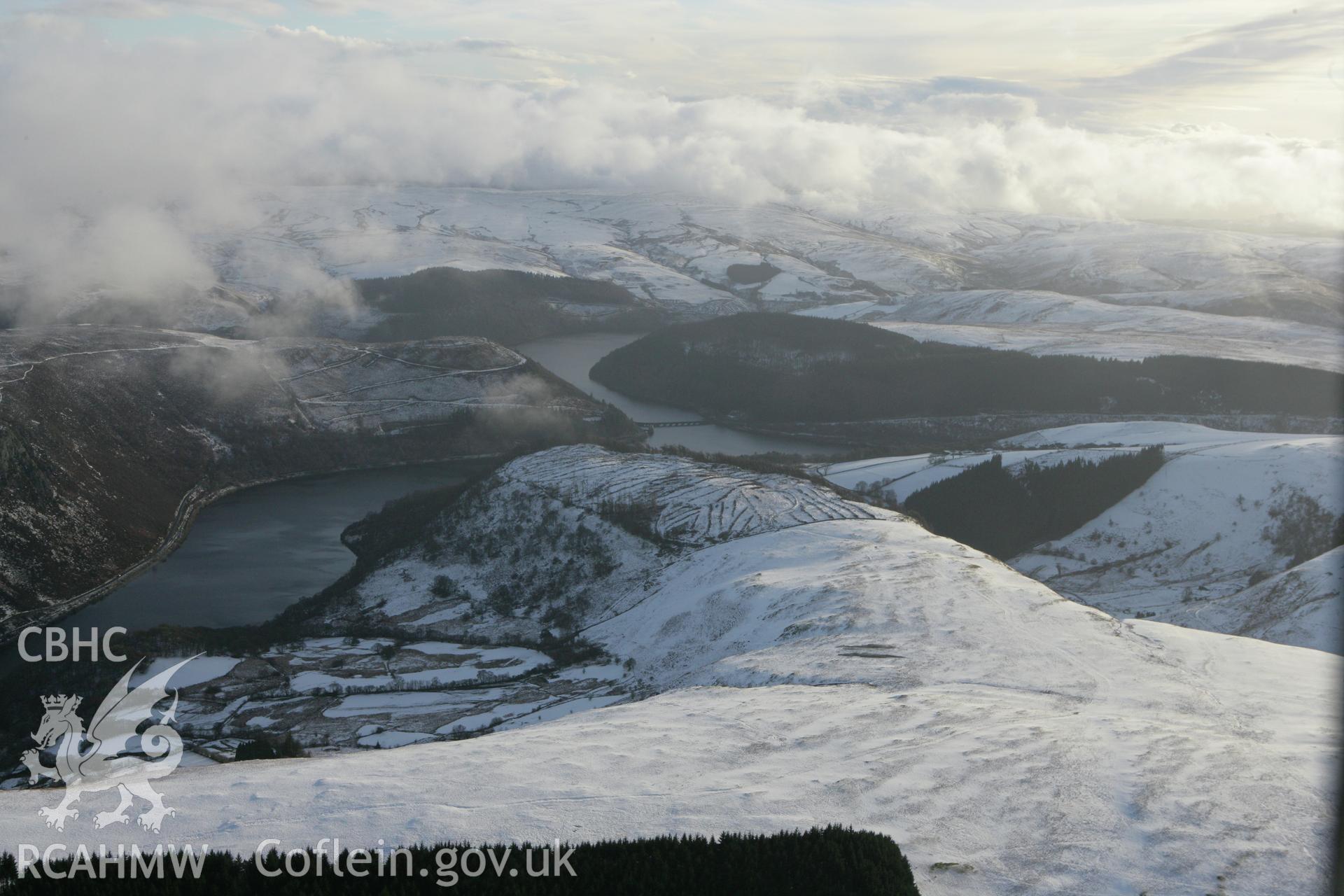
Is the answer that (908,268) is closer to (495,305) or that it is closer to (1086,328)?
(1086,328)

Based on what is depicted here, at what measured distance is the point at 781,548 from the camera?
39.6 metres

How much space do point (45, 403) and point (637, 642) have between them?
143ft

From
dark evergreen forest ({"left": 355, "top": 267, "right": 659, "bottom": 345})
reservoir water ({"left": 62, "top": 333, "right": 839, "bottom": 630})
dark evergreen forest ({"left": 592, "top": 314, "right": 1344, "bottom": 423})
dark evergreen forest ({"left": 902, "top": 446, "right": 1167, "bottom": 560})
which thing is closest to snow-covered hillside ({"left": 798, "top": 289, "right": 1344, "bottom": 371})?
dark evergreen forest ({"left": 592, "top": 314, "right": 1344, "bottom": 423})

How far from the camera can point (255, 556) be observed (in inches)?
1998

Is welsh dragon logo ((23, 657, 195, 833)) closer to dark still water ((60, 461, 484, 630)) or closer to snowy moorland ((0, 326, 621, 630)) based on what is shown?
dark still water ((60, 461, 484, 630))

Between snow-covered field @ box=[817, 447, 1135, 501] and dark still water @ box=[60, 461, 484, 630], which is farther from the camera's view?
snow-covered field @ box=[817, 447, 1135, 501]

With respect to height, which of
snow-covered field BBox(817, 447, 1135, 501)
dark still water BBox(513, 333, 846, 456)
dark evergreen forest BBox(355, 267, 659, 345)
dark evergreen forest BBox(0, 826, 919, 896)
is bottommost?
dark still water BBox(513, 333, 846, 456)

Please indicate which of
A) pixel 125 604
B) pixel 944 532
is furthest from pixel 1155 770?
pixel 125 604

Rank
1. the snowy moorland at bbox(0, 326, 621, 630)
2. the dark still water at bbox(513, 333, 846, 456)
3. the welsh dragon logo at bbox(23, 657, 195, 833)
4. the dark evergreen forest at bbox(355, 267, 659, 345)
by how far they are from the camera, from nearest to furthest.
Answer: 1. the welsh dragon logo at bbox(23, 657, 195, 833)
2. the snowy moorland at bbox(0, 326, 621, 630)
3. the dark still water at bbox(513, 333, 846, 456)
4. the dark evergreen forest at bbox(355, 267, 659, 345)

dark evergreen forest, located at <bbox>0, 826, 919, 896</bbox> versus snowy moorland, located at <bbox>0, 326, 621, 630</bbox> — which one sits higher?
dark evergreen forest, located at <bbox>0, 826, 919, 896</bbox>

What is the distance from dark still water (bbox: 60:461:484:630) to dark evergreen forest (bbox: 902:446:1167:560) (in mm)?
31046

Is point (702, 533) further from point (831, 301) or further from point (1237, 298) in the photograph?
point (1237, 298)

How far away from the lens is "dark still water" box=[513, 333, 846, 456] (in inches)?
3253

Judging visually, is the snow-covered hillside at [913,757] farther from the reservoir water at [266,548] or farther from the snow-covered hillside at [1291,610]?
the reservoir water at [266,548]
